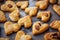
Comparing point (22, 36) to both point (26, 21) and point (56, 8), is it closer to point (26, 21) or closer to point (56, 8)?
point (26, 21)

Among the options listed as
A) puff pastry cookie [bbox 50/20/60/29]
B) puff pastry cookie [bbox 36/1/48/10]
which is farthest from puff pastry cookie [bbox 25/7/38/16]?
puff pastry cookie [bbox 50/20/60/29]

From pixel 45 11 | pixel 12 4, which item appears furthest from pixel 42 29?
pixel 12 4

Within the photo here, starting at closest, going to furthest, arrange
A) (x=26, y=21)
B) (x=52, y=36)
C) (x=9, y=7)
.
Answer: (x=52, y=36) < (x=26, y=21) < (x=9, y=7)

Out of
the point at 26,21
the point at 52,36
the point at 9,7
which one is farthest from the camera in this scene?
the point at 9,7

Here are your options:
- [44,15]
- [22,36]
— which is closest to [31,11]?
[44,15]

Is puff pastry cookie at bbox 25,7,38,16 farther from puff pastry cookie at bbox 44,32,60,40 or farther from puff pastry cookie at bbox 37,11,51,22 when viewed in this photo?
puff pastry cookie at bbox 44,32,60,40

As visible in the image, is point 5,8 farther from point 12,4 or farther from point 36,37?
point 36,37
